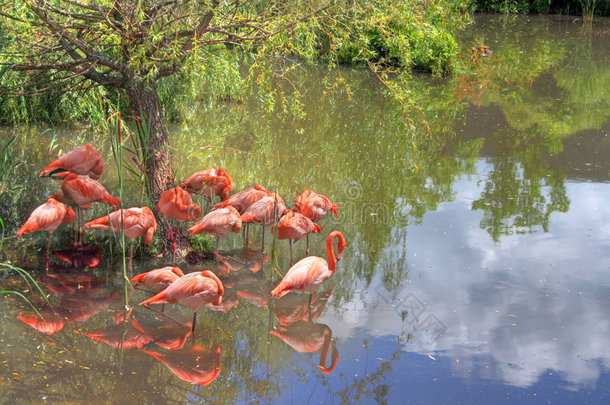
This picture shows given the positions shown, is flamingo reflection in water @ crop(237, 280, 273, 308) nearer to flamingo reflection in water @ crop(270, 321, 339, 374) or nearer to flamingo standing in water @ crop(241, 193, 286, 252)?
flamingo reflection in water @ crop(270, 321, 339, 374)

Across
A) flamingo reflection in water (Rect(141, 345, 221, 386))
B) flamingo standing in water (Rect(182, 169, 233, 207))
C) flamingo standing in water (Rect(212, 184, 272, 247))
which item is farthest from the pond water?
flamingo standing in water (Rect(182, 169, 233, 207))

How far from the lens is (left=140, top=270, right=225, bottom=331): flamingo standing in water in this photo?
403 cm

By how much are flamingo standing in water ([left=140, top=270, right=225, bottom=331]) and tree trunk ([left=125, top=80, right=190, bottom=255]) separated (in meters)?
1.18

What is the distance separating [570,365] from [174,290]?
2.48 m

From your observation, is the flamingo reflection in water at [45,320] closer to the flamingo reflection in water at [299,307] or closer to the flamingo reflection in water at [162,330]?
the flamingo reflection in water at [162,330]

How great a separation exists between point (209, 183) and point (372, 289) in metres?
1.74

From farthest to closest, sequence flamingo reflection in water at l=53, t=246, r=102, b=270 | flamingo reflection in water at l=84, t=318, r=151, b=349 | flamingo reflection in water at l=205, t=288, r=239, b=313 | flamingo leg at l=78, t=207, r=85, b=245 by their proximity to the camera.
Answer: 1. flamingo leg at l=78, t=207, r=85, b=245
2. flamingo reflection in water at l=53, t=246, r=102, b=270
3. flamingo reflection in water at l=205, t=288, r=239, b=313
4. flamingo reflection in water at l=84, t=318, r=151, b=349

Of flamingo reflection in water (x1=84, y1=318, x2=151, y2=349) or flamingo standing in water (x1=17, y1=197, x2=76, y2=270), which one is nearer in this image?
flamingo reflection in water (x1=84, y1=318, x2=151, y2=349)

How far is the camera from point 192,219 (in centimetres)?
498

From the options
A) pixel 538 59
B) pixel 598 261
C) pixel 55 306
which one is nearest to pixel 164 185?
pixel 55 306

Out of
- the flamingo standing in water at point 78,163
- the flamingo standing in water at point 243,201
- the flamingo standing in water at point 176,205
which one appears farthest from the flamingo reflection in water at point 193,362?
→ the flamingo standing in water at point 78,163

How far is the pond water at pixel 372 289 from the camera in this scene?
3.68 meters

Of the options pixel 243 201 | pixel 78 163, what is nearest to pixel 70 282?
pixel 78 163

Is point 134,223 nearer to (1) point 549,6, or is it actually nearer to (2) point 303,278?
(2) point 303,278
